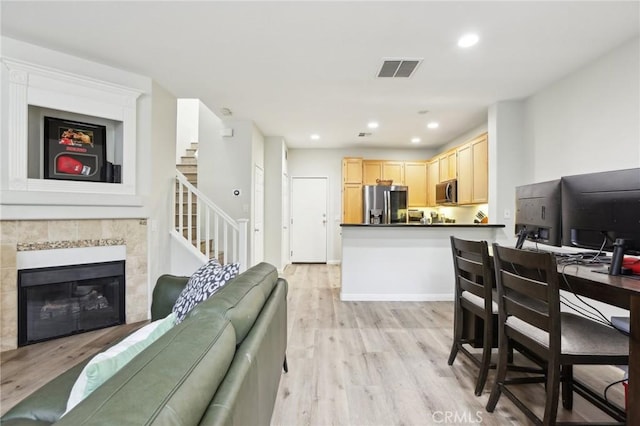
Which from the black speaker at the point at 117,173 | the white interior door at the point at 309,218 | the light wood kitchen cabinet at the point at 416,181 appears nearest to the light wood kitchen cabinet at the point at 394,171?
the light wood kitchen cabinet at the point at 416,181

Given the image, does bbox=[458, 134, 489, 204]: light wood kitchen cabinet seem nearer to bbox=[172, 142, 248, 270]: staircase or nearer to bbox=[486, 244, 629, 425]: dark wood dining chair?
bbox=[486, 244, 629, 425]: dark wood dining chair

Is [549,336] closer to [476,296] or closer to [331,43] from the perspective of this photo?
[476,296]

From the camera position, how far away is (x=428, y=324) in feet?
10.5

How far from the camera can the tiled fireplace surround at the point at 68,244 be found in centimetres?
263

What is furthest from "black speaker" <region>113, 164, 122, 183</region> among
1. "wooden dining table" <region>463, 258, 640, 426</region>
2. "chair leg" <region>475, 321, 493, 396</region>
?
"wooden dining table" <region>463, 258, 640, 426</region>

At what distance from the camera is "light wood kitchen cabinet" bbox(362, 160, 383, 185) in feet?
21.4

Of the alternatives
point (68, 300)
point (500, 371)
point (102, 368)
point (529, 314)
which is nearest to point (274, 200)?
point (68, 300)

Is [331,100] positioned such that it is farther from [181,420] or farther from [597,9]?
[181,420]

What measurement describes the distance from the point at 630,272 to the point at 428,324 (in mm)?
1953

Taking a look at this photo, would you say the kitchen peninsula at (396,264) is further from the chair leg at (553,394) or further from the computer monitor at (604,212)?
the chair leg at (553,394)

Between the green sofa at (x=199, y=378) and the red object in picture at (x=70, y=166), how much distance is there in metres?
2.36

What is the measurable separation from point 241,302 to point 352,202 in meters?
5.37

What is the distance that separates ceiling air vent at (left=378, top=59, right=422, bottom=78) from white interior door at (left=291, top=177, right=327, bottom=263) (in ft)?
12.7

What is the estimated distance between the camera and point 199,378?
727 millimetres
